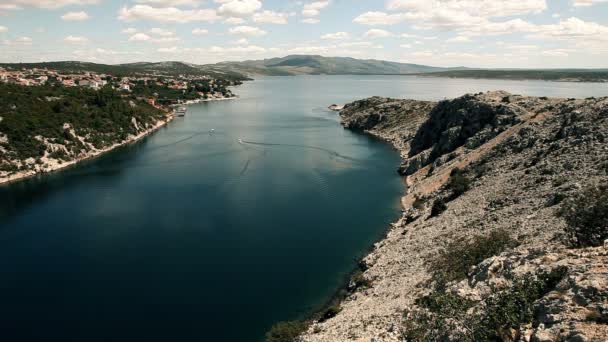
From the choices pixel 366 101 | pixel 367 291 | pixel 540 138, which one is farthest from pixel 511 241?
pixel 366 101

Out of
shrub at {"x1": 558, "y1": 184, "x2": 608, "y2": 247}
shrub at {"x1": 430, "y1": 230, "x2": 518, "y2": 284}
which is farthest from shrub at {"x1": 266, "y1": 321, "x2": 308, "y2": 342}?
shrub at {"x1": 558, "y1": 184, "x2": 608, "y2": 247}

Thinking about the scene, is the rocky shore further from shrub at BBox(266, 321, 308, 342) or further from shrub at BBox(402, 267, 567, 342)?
shrub at BBox(266, 321, 308, 342)

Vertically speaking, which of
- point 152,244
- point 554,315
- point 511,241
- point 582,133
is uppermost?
point 582,133

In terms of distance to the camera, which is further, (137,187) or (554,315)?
(137,187)

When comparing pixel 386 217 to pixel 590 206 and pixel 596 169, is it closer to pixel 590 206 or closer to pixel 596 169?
pixel 596 169

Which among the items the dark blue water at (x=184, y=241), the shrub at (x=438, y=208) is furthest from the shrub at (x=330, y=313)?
the shrub at (x=438, y=208)

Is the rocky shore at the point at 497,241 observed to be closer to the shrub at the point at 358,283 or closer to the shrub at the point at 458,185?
the shrub at the point at 358,283
